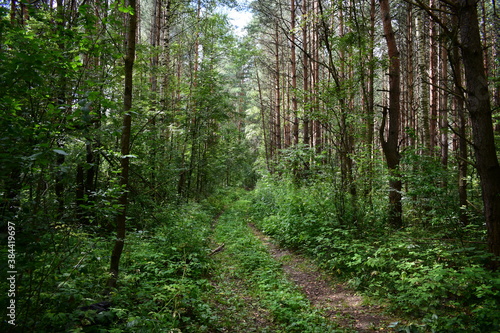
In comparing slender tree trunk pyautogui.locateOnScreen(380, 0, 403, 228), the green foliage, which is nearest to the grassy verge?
the green foliage

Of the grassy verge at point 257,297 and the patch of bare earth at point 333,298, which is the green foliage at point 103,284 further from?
the patch of bare earth at point 333,298

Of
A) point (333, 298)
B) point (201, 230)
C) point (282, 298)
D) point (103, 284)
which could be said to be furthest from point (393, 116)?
point (103, 284)

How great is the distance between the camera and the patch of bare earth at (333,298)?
4004 mm

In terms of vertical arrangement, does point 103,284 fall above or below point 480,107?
below

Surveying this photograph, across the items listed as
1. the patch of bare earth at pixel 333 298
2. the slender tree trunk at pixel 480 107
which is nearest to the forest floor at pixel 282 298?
the patch of bare earth at pixel 333 298

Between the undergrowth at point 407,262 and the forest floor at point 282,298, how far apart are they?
317 millimetres

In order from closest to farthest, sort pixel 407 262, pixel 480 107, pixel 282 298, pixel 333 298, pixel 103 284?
pixel 480 107, pixel 103 284, pixel 407 262, pixel 282 298, pixel 333 298

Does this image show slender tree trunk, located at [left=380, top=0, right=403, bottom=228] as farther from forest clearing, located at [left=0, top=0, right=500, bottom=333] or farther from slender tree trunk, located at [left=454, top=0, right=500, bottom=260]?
slender tree trunk, located at [left=454, top=0, right=500, bottom=260]

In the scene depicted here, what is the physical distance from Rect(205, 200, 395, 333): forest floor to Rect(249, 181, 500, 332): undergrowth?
1.04 feet

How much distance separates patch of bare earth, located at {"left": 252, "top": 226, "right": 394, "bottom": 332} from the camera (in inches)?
158

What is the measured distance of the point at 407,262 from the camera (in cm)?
451

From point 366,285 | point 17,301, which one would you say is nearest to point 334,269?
point 366,285

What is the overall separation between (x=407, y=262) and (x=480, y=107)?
8.67 feet

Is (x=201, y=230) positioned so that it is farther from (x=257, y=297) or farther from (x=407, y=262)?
(x=407, y=262)
